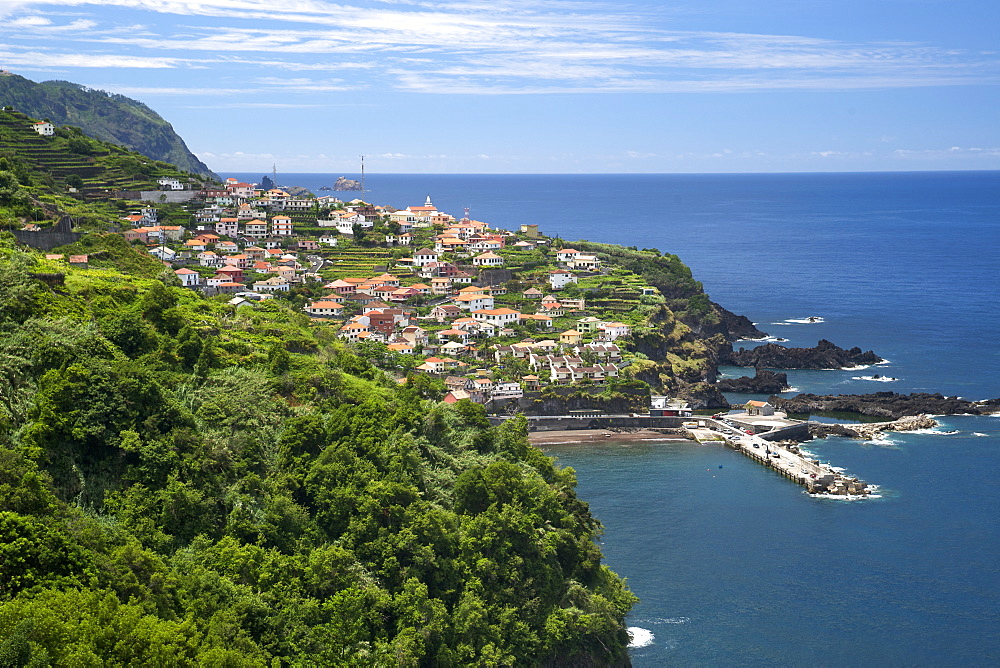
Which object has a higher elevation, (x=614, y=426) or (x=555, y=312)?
(x=555, y=312)

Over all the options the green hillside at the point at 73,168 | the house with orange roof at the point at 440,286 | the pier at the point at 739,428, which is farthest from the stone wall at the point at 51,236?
the house with orange roof at the point at 440,286

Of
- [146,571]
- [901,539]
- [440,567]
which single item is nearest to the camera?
[146,571]

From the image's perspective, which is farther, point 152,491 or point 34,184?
point 34,184

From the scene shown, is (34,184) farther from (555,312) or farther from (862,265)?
(862,265)

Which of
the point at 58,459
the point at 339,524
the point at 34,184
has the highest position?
the point at 34,184

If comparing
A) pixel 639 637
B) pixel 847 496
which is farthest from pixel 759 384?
pixel 639 637

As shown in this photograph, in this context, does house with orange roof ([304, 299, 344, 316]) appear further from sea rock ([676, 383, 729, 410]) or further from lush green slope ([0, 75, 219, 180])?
lush green slope ([0, 75, 219, 180])

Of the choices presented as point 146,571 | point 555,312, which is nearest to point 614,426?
point 555,312
